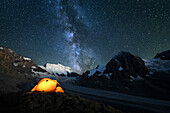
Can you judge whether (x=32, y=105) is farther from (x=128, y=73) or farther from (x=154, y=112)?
(x=128, y=73)

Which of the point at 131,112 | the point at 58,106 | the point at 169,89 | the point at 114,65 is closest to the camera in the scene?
the point at 58,106

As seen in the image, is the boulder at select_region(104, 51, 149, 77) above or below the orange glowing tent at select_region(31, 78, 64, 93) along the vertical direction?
above

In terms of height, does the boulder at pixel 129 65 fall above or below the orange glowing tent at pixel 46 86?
above

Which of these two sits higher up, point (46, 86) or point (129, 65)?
point (129, 65)

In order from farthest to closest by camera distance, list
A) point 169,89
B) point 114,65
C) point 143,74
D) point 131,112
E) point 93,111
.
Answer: point 114,65, point 143,74, point 169,89, point 131,112, point 93,111

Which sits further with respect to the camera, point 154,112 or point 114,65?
point 114,65

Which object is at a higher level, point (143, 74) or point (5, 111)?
point (143, 74)

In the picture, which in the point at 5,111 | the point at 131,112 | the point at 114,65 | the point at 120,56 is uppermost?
the point at 120,56

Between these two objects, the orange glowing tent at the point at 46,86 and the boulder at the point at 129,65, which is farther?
the boulder at the point at 129,65

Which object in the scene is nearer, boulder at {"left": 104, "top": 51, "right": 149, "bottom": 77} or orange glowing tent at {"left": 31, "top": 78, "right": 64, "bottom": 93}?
orange glowing tent at {"left": 31, "top": 78, "right": 64, "bottom": 93}

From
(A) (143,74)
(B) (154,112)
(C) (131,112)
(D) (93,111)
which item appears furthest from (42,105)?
(A) (143,74)

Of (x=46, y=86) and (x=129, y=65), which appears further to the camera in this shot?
(x=129, y=65)

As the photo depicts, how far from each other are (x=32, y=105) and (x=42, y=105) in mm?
551

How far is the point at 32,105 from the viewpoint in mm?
4609
